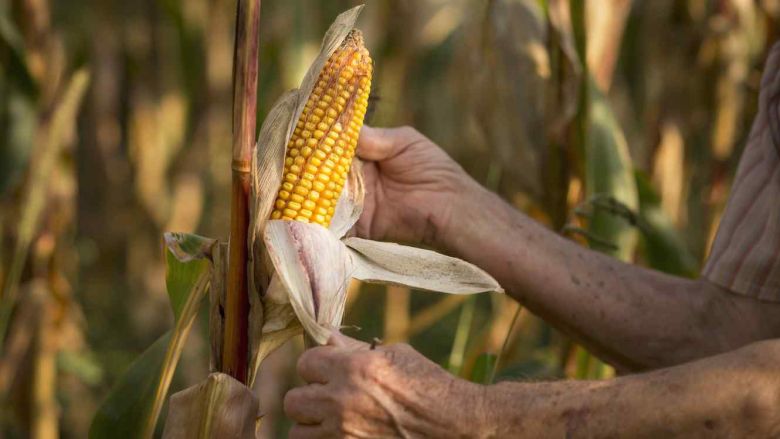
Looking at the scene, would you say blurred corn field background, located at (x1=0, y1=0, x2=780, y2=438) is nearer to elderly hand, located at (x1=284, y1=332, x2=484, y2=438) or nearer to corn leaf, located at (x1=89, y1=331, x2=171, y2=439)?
elderly hand, located at (x1=284, y1=332, x2=484, y2=438)

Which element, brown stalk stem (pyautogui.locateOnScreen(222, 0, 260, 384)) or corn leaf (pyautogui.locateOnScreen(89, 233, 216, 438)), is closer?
brown stalk stem (pyautogui.locateOnScreen(222, 0, 260, 384))

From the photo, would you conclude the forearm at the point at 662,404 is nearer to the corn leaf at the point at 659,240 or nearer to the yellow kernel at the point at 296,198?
the yellow kernel at the point at 296,198

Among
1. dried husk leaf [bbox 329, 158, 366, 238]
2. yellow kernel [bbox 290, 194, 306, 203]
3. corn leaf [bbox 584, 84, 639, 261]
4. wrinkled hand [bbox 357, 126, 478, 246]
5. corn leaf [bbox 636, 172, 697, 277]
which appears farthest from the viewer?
corn leaf [bbox 636, 172, 697, 277]

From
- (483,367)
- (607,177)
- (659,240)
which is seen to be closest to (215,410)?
(483,367)

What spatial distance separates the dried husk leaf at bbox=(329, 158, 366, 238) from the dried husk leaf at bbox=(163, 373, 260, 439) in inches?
8.6

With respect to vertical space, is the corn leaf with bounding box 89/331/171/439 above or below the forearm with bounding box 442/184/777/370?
below

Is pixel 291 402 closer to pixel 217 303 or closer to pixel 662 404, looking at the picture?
pixel 217 303

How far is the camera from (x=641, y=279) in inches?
56.6

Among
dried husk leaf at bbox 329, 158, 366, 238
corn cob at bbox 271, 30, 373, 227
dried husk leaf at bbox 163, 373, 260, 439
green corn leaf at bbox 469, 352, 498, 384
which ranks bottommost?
green corn leaf at bbox 469, 352, 498, 384

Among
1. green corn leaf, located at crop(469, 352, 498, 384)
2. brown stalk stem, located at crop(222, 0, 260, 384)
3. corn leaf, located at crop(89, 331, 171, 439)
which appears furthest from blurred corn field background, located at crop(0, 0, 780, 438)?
corn leaf, located at crop(89, 331, 171, 439)

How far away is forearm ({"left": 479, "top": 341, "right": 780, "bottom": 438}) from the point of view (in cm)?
97

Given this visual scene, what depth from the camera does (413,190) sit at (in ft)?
4.51

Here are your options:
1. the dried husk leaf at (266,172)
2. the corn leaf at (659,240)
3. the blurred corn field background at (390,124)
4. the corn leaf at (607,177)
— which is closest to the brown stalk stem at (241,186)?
the dried husk leaf at (266,172)

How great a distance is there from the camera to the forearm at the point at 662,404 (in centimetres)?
97
